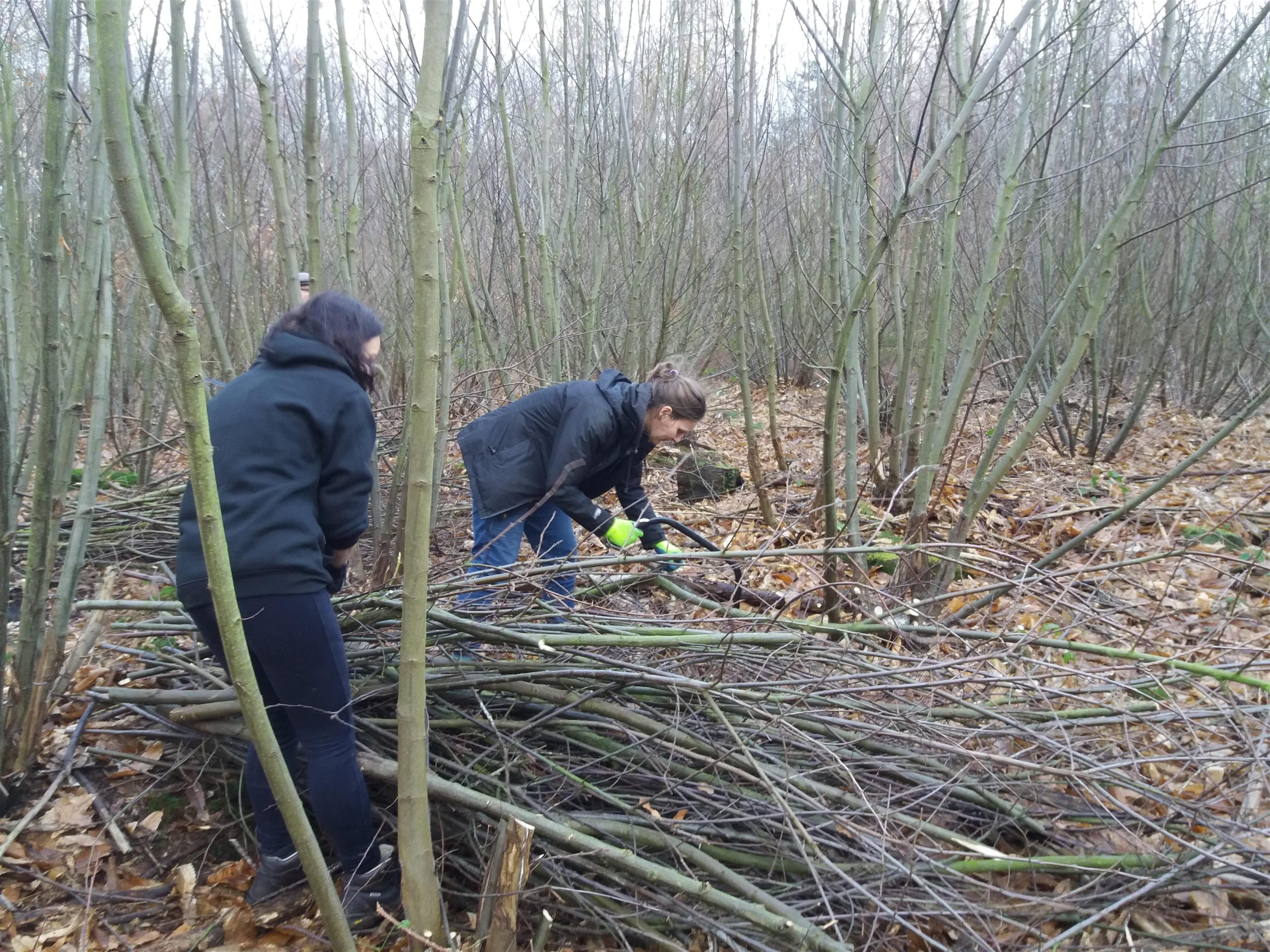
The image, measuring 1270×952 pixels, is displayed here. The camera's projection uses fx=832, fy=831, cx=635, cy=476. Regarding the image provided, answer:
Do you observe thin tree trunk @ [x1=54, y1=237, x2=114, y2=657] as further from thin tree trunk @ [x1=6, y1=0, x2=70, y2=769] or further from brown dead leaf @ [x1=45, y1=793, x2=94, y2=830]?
brown dead leaf @ [x1=45, y1=793, x2=94, y2=830]

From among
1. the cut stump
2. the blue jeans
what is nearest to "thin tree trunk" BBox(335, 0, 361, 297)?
the blue jeans

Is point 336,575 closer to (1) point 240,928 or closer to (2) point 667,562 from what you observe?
(1) point 240,928

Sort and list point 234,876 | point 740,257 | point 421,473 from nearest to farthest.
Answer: point 421,473 < point 234,876 < point 740,257

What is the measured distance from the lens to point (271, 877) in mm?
2428

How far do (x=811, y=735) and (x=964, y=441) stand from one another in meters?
5.77

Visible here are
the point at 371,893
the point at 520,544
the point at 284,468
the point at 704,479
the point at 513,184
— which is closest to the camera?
the point at 284,468

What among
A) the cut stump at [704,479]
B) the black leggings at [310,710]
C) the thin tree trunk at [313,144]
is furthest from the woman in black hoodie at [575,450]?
the cut stump at [704,479]

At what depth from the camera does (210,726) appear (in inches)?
108

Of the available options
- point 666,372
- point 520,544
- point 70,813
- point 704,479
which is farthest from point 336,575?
point 704,479

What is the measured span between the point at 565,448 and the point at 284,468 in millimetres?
1514

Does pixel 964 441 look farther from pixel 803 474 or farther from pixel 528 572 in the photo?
pixel 528 572

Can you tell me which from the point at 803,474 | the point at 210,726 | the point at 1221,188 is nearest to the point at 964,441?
the point at 803,474

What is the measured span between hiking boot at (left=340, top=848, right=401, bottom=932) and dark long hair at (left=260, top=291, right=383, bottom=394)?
4.54 feet

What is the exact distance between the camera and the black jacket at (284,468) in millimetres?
1986
